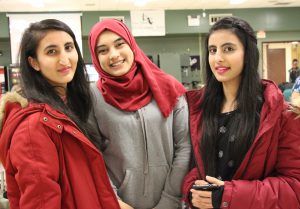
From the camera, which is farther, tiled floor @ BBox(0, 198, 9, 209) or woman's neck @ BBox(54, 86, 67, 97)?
tiled floor @ BBox(0, 198, 9, 209)

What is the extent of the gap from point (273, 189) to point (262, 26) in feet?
31.6

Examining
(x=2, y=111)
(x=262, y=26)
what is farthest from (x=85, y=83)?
(x=262, y=26)

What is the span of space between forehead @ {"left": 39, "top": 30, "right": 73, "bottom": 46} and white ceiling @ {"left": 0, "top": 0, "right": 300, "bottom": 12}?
7098 millimetres

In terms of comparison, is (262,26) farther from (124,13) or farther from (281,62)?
(124,13)

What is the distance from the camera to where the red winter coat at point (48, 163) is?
1.24 meters

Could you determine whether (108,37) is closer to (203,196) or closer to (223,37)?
(223,37)

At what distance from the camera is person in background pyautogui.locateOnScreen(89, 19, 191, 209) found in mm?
1653

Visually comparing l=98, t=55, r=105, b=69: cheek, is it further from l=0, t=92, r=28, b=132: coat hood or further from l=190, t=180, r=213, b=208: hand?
l=190, t=180, r=213, b=208: hand

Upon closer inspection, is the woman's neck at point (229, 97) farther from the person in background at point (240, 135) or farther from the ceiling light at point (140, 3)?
the ceiling light at point (140, 3)

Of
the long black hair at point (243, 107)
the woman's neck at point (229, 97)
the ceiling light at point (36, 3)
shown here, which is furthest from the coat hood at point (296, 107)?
the ceiling light at point (36, 3)

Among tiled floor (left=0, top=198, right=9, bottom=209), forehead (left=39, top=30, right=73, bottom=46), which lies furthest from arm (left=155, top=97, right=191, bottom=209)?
tiled floor (left=0, top=198, right=9, bottom=209)

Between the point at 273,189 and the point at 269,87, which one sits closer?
the point at 273,189

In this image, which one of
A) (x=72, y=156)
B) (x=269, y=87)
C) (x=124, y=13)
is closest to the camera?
(x=72, y=156)

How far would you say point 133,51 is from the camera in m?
1.76
